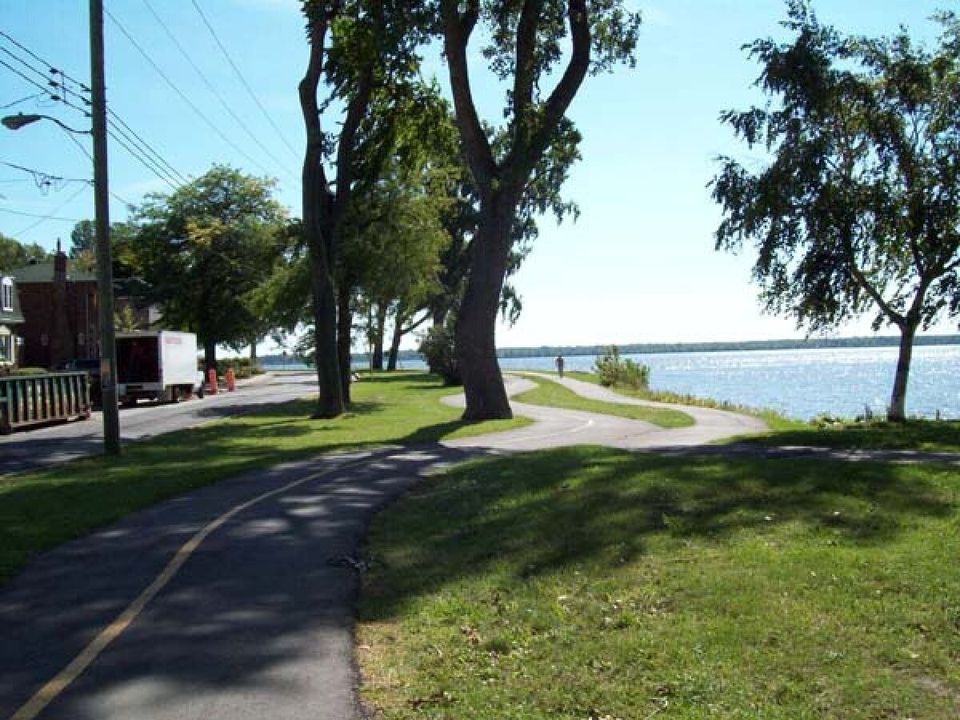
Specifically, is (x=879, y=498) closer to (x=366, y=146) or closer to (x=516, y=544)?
(x=516, y=544)

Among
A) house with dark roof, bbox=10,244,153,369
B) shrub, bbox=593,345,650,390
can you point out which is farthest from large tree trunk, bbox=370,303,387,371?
house with dark roof, bbox=10,244,153,369

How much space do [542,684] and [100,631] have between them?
3.26 metres

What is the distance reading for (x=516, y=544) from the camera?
9.01m

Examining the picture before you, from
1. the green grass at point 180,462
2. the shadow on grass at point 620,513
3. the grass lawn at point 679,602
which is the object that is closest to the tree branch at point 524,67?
the green grass at point 180,462


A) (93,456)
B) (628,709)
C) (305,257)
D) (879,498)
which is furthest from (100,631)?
(305,257)

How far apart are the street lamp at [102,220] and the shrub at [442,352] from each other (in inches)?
1181

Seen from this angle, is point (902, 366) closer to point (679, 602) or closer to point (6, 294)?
point (679, 602)

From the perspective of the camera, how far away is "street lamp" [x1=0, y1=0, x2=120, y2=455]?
1964cm

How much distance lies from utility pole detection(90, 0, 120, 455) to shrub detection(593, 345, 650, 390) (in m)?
31.8

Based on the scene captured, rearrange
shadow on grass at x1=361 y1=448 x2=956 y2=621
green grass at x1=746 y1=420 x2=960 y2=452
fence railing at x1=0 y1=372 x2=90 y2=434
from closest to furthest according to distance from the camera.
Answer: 1. shadow on grass at x1=361 y1=448 x2=956 y2=621
2. green grass at x1=746 y1=420 x2=960 y2=452
3. fence railing at x1=0 y1=372 x2=90 y2=434

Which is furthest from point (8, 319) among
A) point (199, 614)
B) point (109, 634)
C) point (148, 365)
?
point (109, 634)

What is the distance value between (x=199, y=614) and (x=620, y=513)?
4.09 meters

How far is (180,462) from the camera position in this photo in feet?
60.3

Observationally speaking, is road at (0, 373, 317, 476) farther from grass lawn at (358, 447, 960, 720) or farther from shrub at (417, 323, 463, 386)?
grass lawn at (358, 447, 960, 720)
